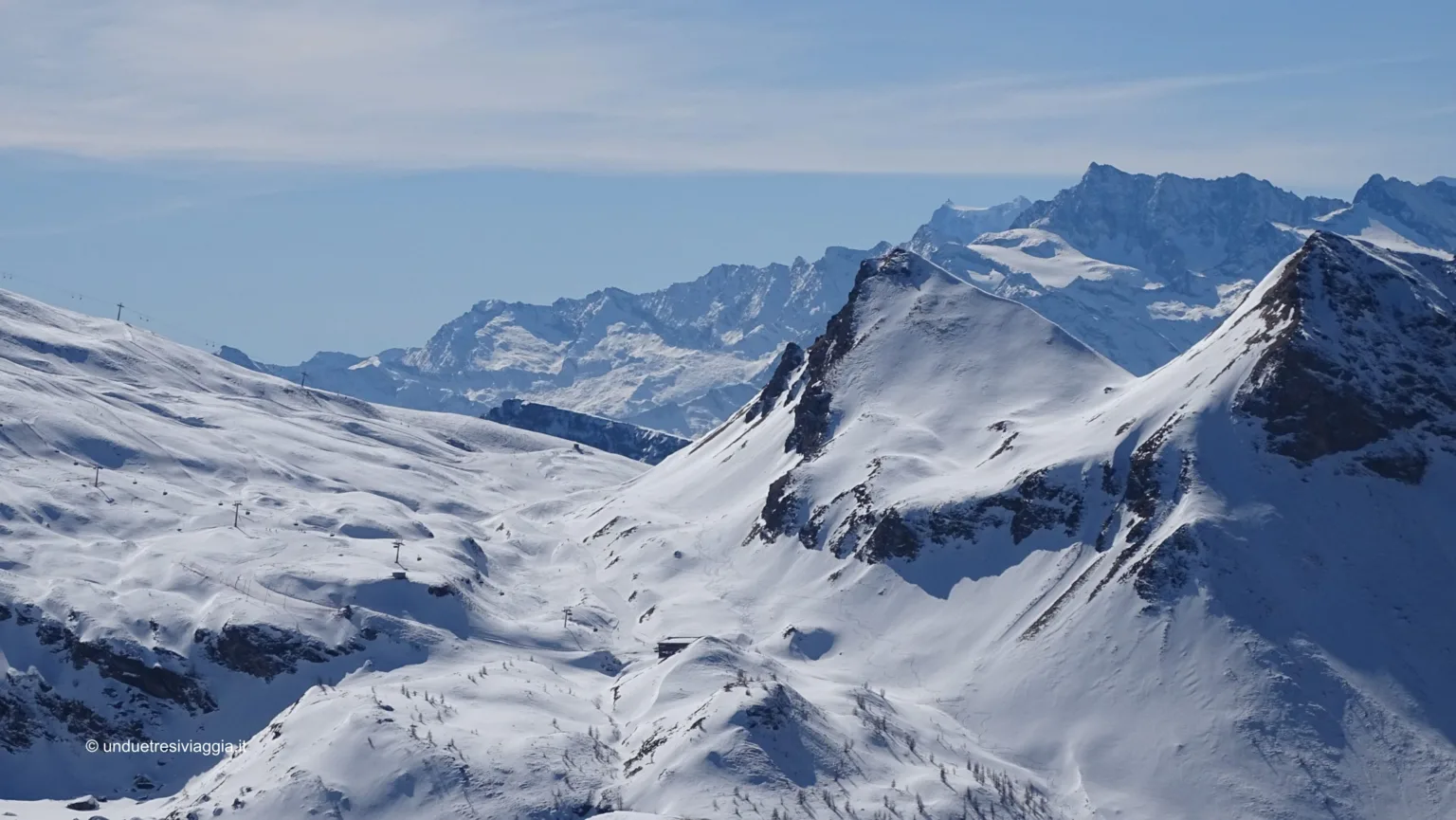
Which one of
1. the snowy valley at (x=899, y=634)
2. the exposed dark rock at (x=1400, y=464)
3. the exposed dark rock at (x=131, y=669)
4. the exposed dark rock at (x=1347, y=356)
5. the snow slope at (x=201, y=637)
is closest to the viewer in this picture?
the snowy valley at (x=899, y=634)

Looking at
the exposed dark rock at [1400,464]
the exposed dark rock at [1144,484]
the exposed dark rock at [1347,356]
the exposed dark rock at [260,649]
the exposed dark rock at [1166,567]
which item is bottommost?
the exposed dark rock at [260,649]

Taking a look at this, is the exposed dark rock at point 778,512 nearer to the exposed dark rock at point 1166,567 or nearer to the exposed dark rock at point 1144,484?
the exposed dark rock at point 1144,484

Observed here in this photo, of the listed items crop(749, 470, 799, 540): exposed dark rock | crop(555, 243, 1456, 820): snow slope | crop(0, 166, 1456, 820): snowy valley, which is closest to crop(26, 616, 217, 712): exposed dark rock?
crop(0, 166, 1456, 820): snowy valley

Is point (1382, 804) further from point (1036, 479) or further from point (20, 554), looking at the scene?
point (20, 554)

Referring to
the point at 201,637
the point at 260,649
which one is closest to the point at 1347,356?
the point at 260,649

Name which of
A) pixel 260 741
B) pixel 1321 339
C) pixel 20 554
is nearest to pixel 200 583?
pixel 20 554

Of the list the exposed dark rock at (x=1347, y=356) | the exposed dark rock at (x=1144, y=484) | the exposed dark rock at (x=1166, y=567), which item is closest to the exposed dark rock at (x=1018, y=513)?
the exposed dark rock at (x=1144, y=484)

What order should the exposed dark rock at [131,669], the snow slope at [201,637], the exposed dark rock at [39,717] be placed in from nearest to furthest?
the snow slope at [201,637] < the exposed dark rock at [39,717] < the exposed dark rock at [131,669]
